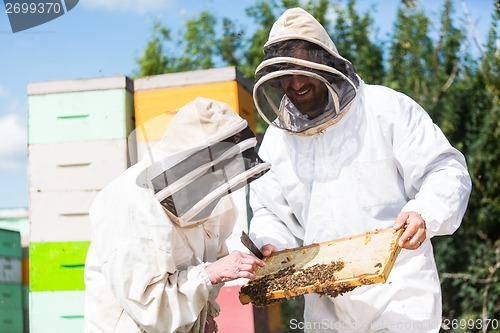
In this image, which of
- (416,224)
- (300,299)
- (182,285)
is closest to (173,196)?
(182,285)

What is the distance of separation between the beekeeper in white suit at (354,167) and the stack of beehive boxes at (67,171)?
1.63 meters

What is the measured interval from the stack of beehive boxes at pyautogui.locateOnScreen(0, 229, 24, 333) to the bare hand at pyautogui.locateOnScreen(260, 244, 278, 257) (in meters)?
2.61

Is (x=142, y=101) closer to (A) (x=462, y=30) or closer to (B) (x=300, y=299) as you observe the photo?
(B) (x=300, y=299)

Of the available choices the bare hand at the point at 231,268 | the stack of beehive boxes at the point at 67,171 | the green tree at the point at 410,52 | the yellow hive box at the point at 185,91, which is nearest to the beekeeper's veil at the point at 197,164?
the bare hand at the point at 231,268

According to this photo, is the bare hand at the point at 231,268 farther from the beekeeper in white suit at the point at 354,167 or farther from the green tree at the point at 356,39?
the green tree at the point at 356,39

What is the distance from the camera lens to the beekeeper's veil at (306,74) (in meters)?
2.94

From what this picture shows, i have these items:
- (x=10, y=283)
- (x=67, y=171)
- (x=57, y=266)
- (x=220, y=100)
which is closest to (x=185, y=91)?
(x=220, y=100)

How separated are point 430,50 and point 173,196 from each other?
6024mm

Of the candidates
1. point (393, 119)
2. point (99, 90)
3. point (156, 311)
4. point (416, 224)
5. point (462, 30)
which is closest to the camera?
point (156, 311)

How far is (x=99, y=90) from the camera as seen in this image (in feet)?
14.7

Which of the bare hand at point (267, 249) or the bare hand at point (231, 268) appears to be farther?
the bare hand at point (267, 249)

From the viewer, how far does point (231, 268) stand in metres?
2.48

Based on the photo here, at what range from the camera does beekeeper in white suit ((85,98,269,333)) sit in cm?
240

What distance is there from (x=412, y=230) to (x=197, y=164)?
2.93 feet
